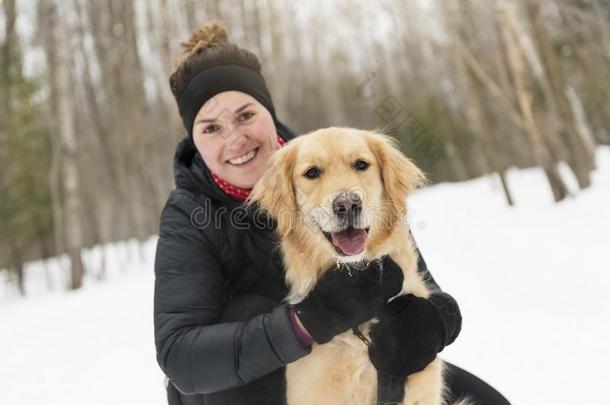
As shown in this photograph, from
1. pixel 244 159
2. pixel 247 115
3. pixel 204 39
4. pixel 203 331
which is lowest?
pixel 203 331

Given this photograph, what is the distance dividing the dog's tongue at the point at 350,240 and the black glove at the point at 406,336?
0.90ft

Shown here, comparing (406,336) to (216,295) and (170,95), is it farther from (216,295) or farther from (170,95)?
(170,95)

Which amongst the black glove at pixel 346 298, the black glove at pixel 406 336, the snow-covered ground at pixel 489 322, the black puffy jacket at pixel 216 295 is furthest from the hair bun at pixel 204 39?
the snow-covered ground at pixel 489 322

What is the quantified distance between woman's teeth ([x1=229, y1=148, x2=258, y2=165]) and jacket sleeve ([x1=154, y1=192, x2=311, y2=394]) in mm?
403

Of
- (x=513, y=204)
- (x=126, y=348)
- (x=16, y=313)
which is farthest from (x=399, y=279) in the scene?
(x=513, y=204)

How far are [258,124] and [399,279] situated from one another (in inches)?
38.0

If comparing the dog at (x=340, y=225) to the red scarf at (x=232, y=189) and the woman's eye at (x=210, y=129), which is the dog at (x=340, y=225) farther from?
the woman's eye at (x=210, y=129)

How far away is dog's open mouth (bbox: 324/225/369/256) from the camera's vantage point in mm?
2059

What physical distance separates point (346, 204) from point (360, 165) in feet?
1.11

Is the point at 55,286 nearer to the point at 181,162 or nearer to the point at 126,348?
the point at 126,348

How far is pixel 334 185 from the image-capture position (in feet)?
7.10

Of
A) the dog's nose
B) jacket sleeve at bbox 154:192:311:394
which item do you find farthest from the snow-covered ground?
jacket sleeve at bbox 154:192:311:394

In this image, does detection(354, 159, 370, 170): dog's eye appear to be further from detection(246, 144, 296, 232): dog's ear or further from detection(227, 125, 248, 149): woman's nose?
detection(227, 125, 248, 149): woman's nose


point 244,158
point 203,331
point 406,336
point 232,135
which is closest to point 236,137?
point 232,135
